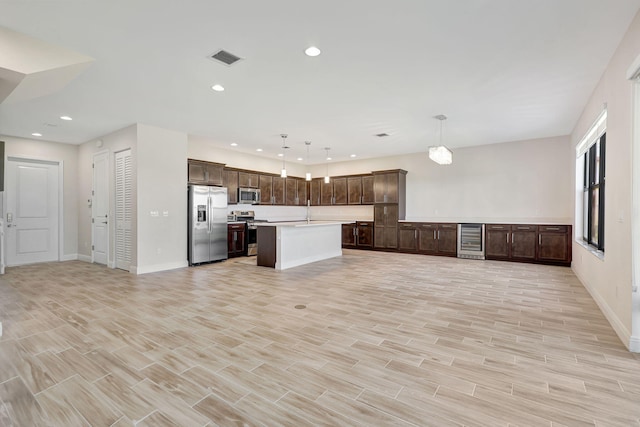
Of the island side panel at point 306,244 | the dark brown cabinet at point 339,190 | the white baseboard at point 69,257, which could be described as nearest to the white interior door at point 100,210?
the white baseboard at point 69,257

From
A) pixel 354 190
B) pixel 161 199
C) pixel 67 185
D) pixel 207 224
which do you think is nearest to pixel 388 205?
pixel 354 190

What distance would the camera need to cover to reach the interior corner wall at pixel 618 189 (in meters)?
2.73

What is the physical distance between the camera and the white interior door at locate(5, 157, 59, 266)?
21.7 feet

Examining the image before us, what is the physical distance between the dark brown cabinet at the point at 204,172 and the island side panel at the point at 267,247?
1.87 m

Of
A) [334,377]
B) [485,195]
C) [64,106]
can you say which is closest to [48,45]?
[64,106]

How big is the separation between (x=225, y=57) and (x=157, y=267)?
14.6 feet

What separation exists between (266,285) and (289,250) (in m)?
1.61

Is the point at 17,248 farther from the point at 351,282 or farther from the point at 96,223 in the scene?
the point at 351,282

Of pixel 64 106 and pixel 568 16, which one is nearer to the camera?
pixel 568 16

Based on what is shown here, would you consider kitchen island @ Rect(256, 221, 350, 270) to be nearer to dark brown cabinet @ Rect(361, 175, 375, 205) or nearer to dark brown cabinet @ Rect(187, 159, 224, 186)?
dark brown cabinet @ Rect(187, 159, 224, 186)

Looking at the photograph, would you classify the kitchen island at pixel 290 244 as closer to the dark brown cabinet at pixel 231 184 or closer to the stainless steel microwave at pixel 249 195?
the dark brown cabinet at pixel 231 184

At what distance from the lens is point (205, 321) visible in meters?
3.34

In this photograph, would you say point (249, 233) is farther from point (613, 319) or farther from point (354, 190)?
point (613, 319)

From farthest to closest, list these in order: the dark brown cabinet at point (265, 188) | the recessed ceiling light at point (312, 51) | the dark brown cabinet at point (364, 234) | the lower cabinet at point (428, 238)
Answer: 1. the dark brown cabinet at point (364, 234)
2. the dark brown cabinet at point (265, 188)
3. the lower cabinet at point (428, 238)
4. the recessed ceiling light at point (312, 51)
